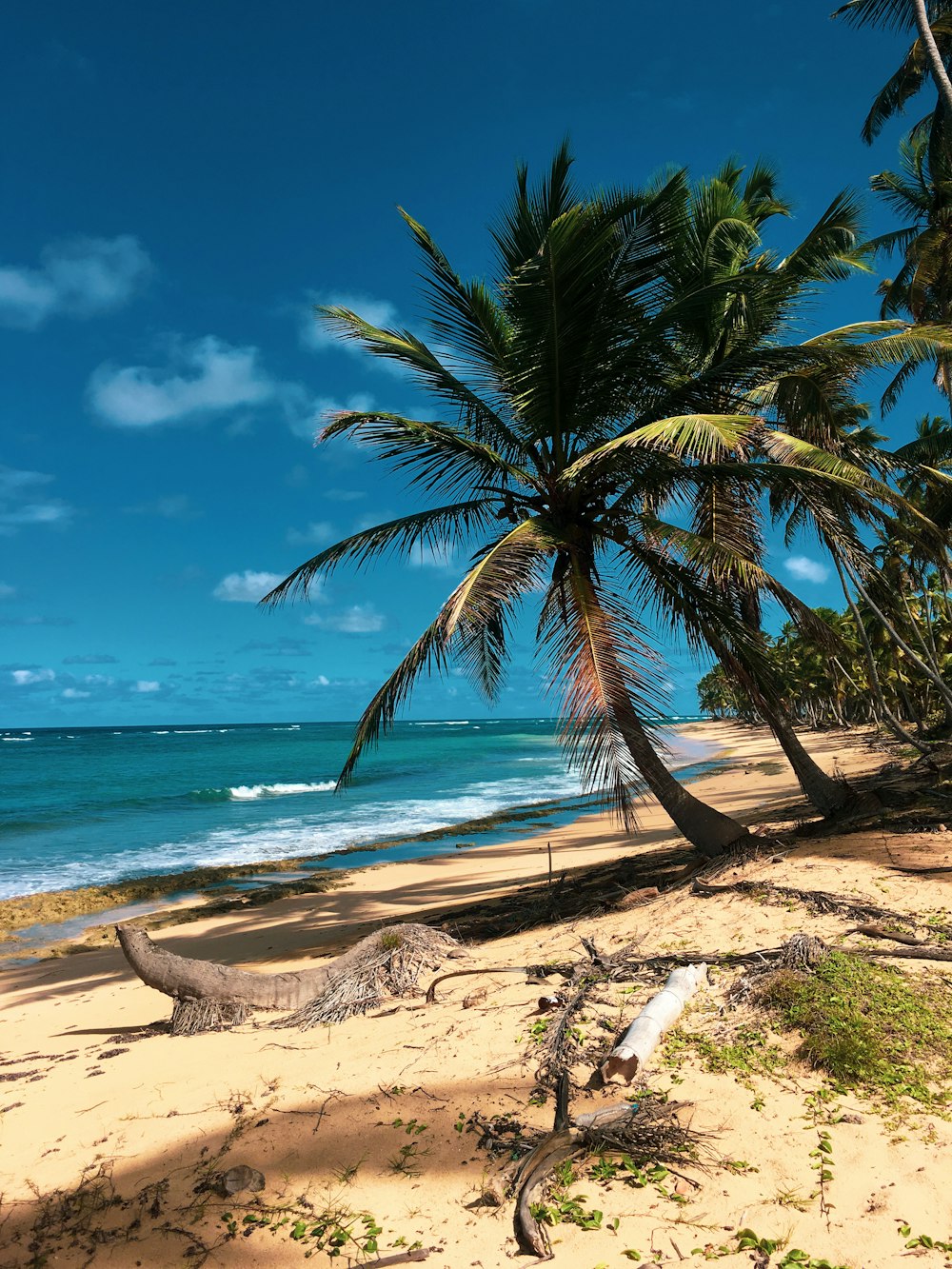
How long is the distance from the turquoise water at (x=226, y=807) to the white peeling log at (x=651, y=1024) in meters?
1.95

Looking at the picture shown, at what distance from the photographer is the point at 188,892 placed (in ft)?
44.7

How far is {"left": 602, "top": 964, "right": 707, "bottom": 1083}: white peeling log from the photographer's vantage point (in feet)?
11.4

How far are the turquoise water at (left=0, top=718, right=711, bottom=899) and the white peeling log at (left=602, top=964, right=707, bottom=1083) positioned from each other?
195cm

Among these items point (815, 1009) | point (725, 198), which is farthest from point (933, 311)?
point (815, 1009)

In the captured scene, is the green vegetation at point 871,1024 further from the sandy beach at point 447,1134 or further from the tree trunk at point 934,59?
the tree trunk at point 934,59

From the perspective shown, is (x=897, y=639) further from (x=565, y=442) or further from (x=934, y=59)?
(x=934, y=59)

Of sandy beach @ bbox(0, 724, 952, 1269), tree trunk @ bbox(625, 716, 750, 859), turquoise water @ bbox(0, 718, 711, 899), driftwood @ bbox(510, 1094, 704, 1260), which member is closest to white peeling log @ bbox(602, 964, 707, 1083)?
sandy beach @ bbox(0, 724, 952, 1269)

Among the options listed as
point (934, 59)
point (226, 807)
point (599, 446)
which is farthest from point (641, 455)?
point (226, 807)

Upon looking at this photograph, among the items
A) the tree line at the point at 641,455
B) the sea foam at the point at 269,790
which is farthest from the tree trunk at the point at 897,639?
the sea foam at the point at 269,790

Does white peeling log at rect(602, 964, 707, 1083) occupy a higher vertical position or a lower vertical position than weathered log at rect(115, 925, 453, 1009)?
higher

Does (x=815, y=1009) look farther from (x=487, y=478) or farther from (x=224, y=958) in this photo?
(x=224, y=958)

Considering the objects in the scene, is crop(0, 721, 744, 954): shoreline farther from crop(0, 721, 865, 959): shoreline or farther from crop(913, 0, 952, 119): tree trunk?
crop(913, 0, 952, 119): tree trunk

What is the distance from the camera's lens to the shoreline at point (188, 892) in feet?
36.7

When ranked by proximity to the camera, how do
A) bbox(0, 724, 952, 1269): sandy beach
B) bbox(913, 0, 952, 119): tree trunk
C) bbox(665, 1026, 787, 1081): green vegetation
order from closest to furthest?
bbox(0, 724, 952, 1269): sandy beach
bbox(665, 1026, 787, 1081): green vegetation
bbox(913, 0, 952, 119): tree trunk
